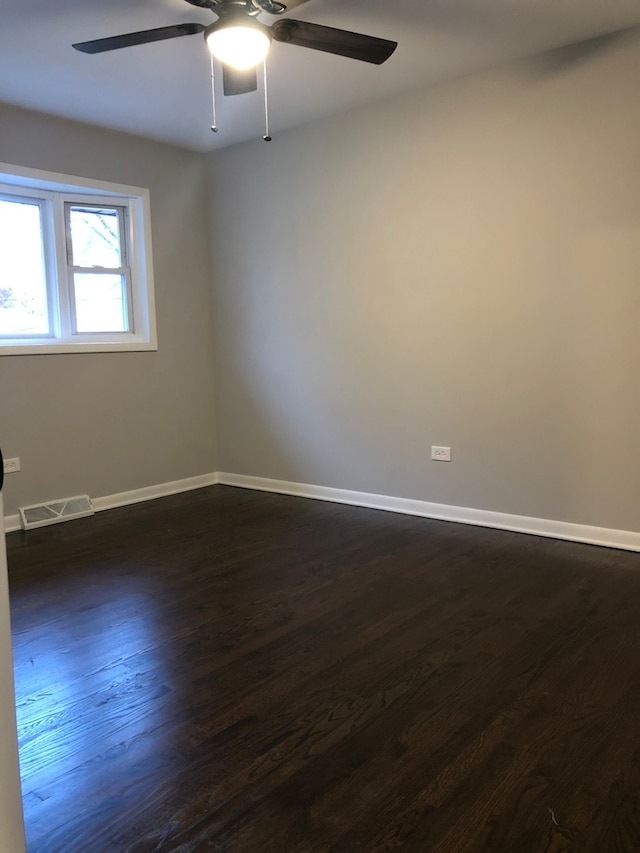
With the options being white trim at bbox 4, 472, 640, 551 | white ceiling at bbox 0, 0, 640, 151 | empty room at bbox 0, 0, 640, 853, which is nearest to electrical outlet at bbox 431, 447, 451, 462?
empty room at bbox 0, 0, 640, 853

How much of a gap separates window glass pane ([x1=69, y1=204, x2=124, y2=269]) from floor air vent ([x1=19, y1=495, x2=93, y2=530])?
1.65 metres

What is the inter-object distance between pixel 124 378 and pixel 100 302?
0.58 meters

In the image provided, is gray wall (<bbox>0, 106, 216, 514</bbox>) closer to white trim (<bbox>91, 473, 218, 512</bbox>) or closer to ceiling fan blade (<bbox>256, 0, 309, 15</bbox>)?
white trim (<bbox>91, 473, 218, 512</bbox>)

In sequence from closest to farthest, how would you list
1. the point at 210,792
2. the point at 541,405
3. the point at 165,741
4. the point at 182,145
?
the point at 210,792 → the point at 165,741 → the point at 541,405 → the point at 182,145

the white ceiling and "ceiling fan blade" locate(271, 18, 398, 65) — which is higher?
the white ceiling

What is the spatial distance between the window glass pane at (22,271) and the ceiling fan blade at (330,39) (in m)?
2.46

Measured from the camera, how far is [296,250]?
467cm

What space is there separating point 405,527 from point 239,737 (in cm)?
221

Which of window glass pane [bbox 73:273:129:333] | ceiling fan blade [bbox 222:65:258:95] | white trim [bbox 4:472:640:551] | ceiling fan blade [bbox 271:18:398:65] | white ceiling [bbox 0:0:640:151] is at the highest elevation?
white ceiling [bbox 0:0:640:151]

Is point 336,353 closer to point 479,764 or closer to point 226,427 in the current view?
point 226,427

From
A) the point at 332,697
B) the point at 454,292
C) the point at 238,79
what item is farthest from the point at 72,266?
the point at 332,697

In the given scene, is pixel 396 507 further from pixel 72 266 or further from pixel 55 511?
pixel 72 266

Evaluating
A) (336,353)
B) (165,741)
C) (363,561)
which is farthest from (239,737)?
(336,353)

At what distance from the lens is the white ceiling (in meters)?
2.93
